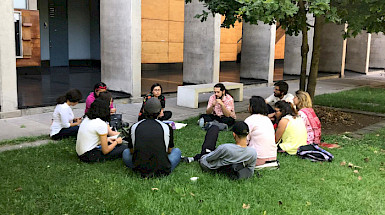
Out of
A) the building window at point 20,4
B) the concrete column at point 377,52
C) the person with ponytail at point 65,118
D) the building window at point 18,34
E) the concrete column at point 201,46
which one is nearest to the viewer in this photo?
the person with ponytail at point 65,118

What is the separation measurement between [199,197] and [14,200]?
2131 mm

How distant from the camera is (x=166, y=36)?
901 inches

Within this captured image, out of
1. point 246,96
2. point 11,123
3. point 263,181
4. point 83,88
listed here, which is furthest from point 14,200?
point 246,96

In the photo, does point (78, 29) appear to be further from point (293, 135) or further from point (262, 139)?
point (262, 139)

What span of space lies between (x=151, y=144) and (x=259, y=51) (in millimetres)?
13612

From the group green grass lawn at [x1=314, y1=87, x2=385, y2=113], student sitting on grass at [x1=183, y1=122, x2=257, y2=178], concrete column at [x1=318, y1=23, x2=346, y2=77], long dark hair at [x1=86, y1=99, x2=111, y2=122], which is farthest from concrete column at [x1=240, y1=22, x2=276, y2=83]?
long dark hair at [x1=86, y1=99, x2=111, y2=122]

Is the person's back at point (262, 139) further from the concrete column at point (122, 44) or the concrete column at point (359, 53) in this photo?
the concrete column at point (359, 53)

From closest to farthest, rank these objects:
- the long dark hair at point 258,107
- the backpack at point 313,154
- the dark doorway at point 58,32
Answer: the long dark hair at point 258,107, the backpack at point 313,154, the dark doorway at point 58,32

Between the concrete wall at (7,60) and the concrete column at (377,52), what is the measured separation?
28.8 m

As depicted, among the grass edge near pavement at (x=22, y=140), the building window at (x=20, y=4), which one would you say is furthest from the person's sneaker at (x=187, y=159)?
the building window at (x=20, y=4)

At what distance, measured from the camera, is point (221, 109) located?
909 centimetres

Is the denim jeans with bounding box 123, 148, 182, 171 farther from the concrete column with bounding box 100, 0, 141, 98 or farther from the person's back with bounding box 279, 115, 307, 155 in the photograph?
the concrete column with bounding box 100, 0, 141, 98

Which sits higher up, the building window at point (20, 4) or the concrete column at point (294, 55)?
the building window at point (20, 4)

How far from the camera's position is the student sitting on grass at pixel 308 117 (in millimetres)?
7223
